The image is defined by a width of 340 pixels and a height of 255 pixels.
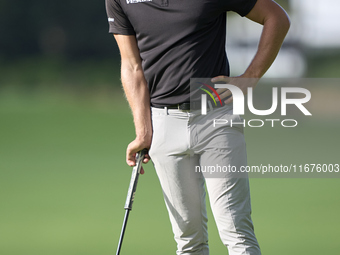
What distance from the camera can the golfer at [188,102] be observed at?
89.6 inches

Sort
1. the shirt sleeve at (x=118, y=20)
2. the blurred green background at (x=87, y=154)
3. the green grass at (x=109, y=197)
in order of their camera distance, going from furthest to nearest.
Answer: the blurred green background at (x=87, y=154) → the green grass at (x=109, y=197) → the shirt sleeve at (x=118, y=20)

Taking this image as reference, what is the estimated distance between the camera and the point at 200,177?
238 cm

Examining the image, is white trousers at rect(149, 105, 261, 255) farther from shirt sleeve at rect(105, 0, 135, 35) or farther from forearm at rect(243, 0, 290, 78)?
shirt sleeve at rect(105, 0, 135, 35)

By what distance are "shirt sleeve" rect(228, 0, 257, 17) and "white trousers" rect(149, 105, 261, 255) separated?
1.38 ft

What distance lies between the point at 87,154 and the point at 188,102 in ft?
20.9

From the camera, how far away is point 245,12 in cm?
233

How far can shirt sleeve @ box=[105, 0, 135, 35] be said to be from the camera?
2.46 m

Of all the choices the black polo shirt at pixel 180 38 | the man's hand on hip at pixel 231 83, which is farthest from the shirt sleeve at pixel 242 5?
the man's hand on hip at pixel 231 83

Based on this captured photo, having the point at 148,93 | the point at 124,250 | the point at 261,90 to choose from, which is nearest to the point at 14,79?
the point at 261,90

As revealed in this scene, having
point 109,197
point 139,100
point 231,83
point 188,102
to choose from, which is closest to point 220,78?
point 231,83

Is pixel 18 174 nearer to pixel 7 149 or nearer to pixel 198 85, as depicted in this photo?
pixel 7 149

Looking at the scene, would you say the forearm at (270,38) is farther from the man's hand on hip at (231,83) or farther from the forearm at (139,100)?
the forearm at (139,100)

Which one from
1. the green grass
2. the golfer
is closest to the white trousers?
the golfer

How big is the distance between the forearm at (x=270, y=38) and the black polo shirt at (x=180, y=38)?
104 millimetres
